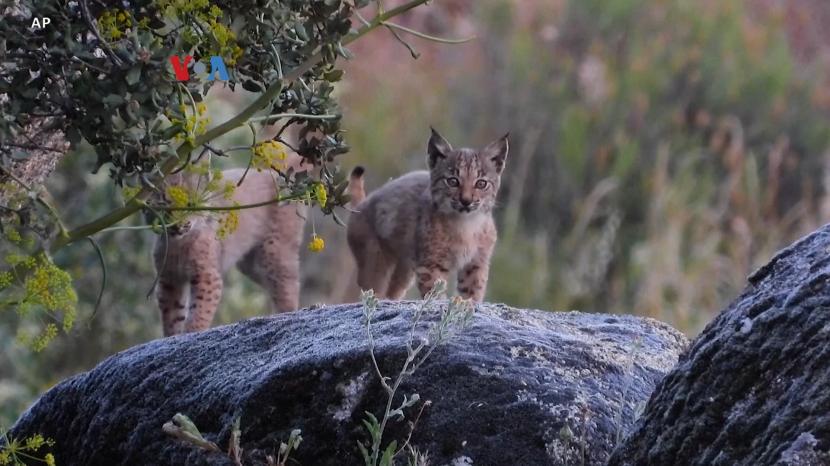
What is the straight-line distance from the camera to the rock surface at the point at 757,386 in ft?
9.42

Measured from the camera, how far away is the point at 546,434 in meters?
3.76

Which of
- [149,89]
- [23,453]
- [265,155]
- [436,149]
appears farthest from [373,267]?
[149,89]

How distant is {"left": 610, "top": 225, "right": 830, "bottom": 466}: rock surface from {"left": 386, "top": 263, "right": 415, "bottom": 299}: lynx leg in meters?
4.42

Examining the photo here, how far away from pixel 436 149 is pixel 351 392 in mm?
3575

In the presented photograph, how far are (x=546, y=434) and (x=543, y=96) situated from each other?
10323mm

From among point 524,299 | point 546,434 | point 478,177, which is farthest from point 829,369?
point 524,299

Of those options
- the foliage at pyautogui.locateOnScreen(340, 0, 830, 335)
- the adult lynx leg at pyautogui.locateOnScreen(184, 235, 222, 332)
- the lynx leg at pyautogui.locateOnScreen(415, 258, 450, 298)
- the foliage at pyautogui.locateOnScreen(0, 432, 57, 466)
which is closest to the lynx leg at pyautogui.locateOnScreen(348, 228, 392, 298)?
the lynx leg at pyautogui.locateOnScreen(415, 258, 450, 298)

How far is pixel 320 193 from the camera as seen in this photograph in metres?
3.65

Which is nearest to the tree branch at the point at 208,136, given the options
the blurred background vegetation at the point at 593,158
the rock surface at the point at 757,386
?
the rock surface at the point at 757,386

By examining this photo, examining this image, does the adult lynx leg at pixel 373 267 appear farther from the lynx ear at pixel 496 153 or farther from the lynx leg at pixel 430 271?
the lynx ear at pixel 496 153

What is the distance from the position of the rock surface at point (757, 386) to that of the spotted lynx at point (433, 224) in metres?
3.94

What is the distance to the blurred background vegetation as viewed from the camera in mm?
10844

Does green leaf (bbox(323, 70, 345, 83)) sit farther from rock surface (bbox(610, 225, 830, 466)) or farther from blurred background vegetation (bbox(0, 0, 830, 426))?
blurred background vegetation (bbox(0, 0, 830, 426))

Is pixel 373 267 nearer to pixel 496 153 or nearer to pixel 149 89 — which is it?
pixel 496 153
